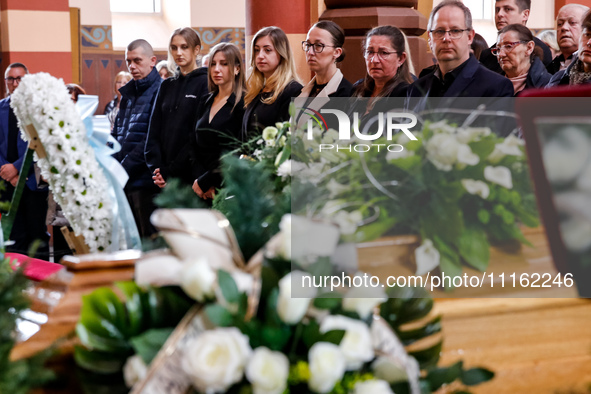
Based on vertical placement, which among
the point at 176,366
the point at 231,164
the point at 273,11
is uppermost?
the point at 273,11

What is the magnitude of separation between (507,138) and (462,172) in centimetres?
15

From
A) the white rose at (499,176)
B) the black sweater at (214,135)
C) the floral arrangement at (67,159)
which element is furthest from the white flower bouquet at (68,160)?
the black sweater at (214,135)

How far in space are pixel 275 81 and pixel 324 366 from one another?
273 centimetres

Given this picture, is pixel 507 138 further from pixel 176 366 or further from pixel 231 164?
pixel 176 366

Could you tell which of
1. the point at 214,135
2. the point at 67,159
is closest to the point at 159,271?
the point at 67,159

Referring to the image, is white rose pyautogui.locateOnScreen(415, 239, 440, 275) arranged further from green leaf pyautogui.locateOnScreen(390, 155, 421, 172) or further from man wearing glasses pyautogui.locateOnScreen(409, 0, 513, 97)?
man wearing glasses pyautogui.locateOnScreen(409, 0, 513, 97)

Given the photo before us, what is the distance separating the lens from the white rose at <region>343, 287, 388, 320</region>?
3.29ft

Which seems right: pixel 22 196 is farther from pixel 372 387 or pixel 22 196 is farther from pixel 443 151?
pixel 372 387

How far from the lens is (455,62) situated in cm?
279

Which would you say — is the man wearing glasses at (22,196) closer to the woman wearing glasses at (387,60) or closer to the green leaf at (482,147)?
the woman wearing glasses at (387,60)

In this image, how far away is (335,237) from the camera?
1.04 meters

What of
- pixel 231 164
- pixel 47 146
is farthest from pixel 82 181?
pixel 231 164

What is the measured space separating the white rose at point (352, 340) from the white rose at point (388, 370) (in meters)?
0.02

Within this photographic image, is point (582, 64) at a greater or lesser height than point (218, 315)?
greater
